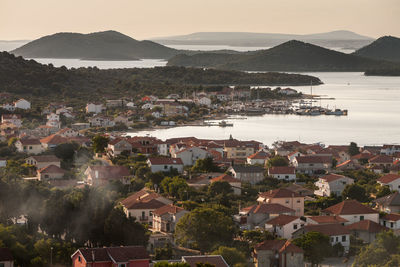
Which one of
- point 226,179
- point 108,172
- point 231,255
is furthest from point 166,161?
point 231,255

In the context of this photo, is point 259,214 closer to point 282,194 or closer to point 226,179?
point 282,194

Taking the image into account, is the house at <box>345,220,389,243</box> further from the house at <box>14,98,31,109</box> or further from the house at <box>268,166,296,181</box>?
the house at <box>14,98,31,109</box>

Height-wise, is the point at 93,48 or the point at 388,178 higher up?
the point at 388,178

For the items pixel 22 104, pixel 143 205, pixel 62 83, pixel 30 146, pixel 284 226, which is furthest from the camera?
pixel 62 83

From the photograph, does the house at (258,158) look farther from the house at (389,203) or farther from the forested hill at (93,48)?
the forested hill at (93,48)

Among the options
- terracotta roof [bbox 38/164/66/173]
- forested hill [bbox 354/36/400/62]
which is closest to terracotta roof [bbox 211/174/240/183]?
terracotta roof [bbox 38/164/66/173]

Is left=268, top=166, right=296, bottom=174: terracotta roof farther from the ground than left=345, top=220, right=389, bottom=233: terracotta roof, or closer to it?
farther from the ground

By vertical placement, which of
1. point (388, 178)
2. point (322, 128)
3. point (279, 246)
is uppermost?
point (279, 246)
